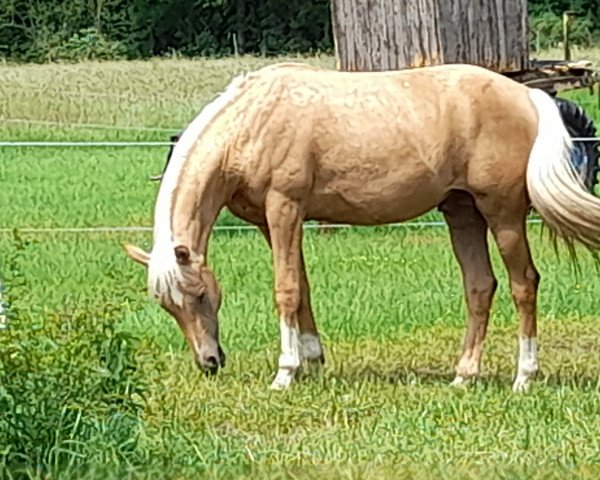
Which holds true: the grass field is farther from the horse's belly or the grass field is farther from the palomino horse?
the horse's belly

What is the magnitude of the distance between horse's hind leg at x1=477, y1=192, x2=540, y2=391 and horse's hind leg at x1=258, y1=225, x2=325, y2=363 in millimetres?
1024

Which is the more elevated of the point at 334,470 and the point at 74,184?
the point at 334,470

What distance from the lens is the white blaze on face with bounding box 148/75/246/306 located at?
342 inches

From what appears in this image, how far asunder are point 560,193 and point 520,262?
20.6 inches

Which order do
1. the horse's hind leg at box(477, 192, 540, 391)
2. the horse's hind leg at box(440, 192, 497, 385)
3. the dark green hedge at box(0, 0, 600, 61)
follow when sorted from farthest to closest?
the dark green hedge at box(0, 0, 600, 61)
the horse's hind leg at box(440, 192, 497, 385)
the horse's hind leg at box(477, 192, 540, 391)

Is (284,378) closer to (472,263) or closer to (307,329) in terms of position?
(307,329)

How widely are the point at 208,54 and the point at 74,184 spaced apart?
26.5 m

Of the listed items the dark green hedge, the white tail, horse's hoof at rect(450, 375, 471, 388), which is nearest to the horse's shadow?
horse's hoof at rect(450, 375, 471, 388)

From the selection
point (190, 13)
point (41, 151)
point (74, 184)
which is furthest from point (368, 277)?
point (190, 13)

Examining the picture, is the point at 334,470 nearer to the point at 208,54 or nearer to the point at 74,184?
the point at 74,184

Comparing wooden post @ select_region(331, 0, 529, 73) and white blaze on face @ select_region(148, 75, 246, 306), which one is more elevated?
white blaze on face @ select_region(148, 75, 246, 306)

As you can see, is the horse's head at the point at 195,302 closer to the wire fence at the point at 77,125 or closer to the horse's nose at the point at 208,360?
the horse's nose at the point at 208,360

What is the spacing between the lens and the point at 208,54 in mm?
44438

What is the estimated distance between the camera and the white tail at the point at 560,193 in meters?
8.74
